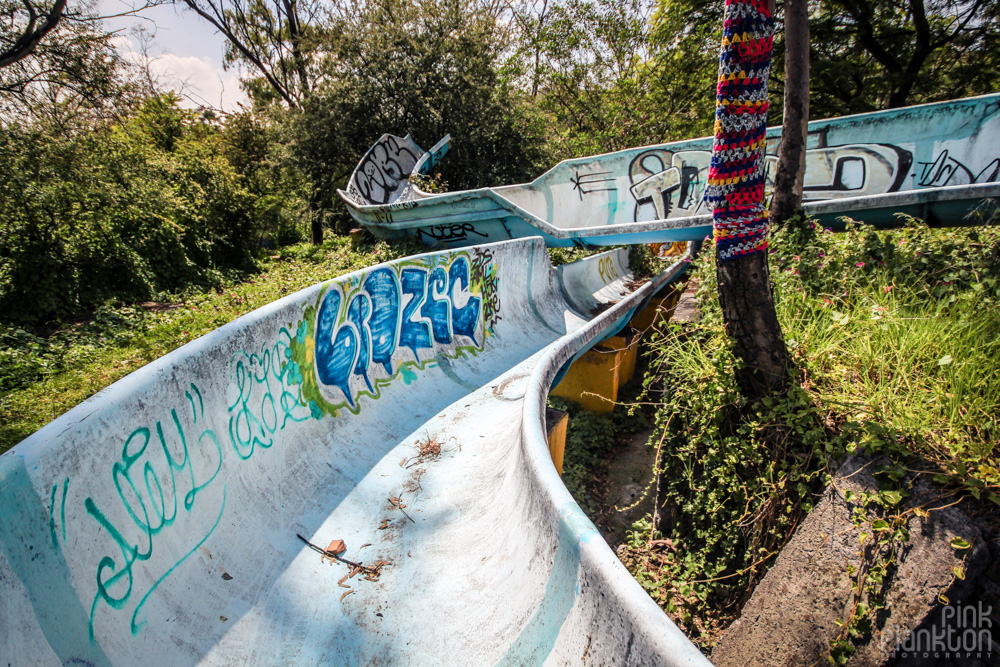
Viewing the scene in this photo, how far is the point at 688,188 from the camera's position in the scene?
1105 cm

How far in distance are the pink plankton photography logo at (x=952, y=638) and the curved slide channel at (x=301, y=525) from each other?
1.59 m

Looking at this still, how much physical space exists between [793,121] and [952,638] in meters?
4.94

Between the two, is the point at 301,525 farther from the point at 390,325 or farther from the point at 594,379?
the point at 594,379

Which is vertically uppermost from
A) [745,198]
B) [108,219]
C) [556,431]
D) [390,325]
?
[108,219]

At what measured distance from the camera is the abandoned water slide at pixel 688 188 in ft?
21.5

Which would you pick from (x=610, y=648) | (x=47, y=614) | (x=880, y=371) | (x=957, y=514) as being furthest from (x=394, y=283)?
(x=957, y=514)

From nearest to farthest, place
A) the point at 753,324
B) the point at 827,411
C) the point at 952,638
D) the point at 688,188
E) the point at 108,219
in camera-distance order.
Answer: the point at 952,638
the point at 827,411
the point at 753,324
the point at 108,219
the point at 688,188

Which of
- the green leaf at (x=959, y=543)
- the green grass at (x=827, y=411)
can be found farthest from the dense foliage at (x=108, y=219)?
the green leaf at (x=959, y=543)

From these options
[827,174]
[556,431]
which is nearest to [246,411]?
[556,431]

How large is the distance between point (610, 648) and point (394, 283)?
132 inches

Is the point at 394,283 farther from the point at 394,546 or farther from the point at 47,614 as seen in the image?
the point at 47,614

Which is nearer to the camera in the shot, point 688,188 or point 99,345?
point 99,345

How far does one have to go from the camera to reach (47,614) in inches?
56.8

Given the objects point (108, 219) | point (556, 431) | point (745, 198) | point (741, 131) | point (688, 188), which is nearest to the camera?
point (741, 131)
